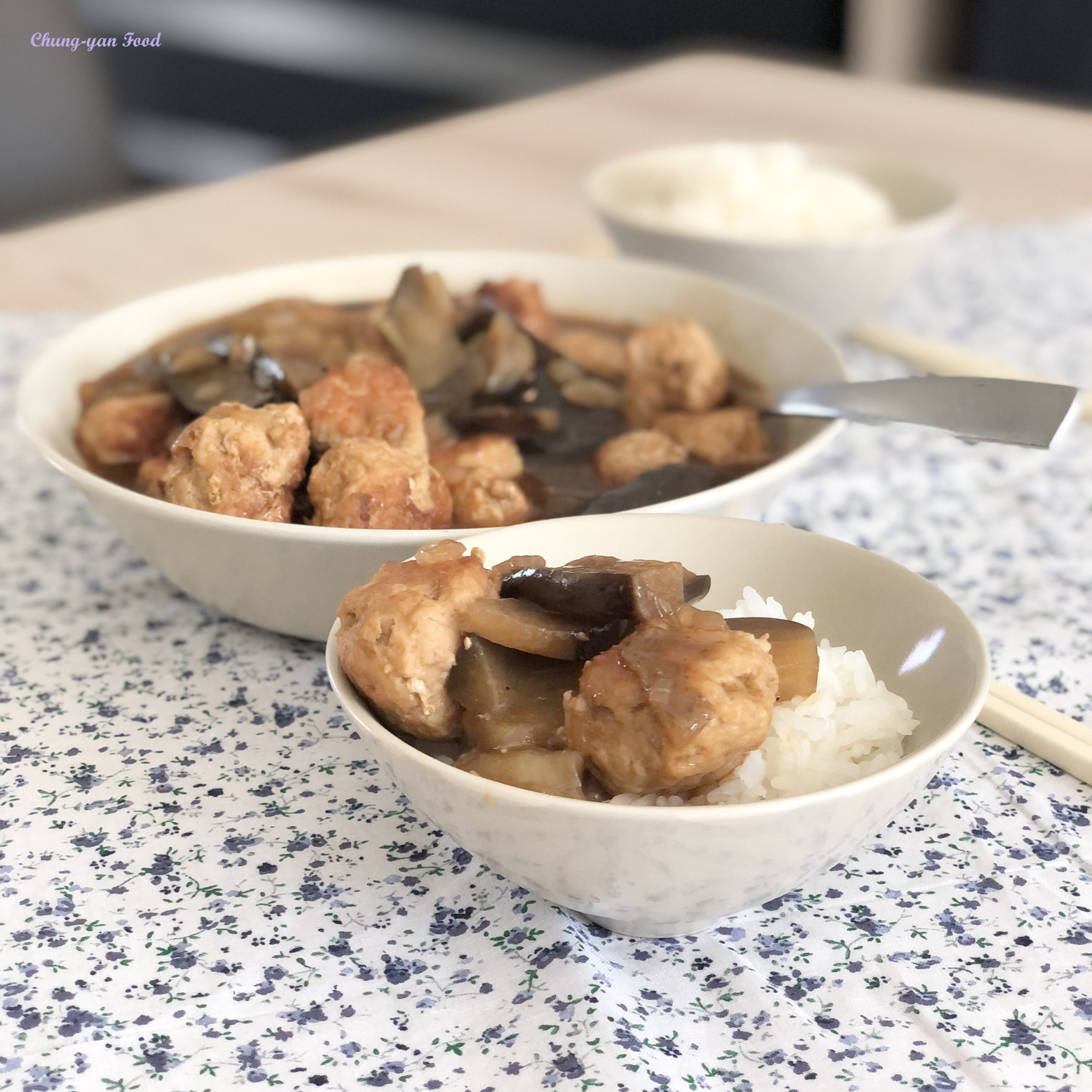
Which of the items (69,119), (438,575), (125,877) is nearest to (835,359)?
(438,575)

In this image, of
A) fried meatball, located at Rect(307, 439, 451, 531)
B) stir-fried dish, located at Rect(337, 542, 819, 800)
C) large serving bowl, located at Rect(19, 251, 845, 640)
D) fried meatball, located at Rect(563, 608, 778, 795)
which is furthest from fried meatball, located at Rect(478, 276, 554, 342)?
fried meatball, located at Rect(563, 608, 778, 795)

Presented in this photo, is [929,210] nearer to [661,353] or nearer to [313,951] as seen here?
[661,353]

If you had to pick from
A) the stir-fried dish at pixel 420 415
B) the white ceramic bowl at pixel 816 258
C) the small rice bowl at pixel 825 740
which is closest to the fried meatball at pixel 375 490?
the stir-fried dish at pixel 420 415

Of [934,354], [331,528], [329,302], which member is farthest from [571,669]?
[934,354]

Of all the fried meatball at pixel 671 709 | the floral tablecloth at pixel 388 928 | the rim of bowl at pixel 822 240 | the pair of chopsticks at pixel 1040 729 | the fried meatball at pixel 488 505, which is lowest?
the floral tablecloth at pixel 388 928

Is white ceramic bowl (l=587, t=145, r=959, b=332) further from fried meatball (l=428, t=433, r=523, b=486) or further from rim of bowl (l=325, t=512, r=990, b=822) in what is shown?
rim of bowl (l=325, t=512, r=990, b=822)

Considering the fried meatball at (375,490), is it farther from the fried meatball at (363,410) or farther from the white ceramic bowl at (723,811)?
the white ceramic bowl at (723,811)

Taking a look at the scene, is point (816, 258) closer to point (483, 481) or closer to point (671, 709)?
point (483, 481)
